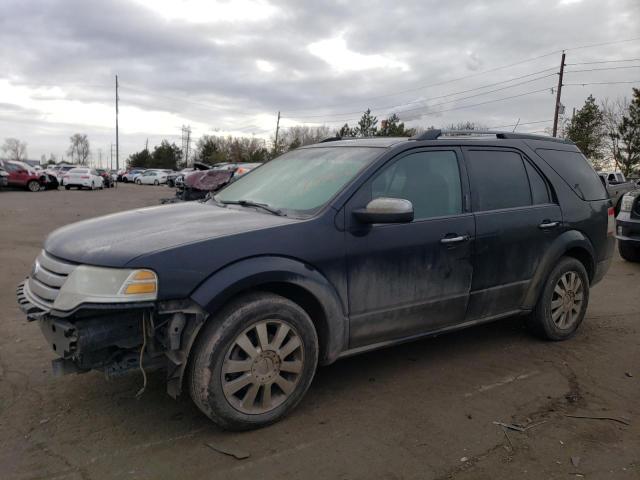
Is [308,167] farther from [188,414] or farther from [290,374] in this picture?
[188,414]

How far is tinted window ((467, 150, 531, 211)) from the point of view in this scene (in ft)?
13.3

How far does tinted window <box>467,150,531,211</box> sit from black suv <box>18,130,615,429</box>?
0.01m

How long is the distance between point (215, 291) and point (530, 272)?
9.09ft

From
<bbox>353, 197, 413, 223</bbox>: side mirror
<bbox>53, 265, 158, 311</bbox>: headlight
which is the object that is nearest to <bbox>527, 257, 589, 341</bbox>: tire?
<bbox>353, 197, 413, 223</bbox>: side mirror

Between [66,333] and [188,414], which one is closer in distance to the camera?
[66,333]

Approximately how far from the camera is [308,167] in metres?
3.94

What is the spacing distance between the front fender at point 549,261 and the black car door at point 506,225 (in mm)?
59

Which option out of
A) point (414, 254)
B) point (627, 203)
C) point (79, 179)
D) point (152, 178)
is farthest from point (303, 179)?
point (152, 178)

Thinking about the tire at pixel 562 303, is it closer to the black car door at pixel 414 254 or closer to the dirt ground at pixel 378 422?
the dirt ground at pixel 378 422

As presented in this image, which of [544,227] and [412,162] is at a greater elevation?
[412,162]

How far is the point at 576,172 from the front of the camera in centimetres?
486

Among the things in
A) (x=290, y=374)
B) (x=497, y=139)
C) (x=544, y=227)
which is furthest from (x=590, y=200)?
(x=290, y=374)

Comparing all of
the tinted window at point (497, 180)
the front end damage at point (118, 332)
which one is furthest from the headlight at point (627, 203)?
the front end damage at point (118, 332)

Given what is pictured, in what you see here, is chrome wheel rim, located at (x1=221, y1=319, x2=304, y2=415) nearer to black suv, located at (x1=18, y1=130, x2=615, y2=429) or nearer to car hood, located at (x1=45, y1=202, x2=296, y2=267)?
black suv, located at (x1=18, y1=130, x2=615, y2=429)
